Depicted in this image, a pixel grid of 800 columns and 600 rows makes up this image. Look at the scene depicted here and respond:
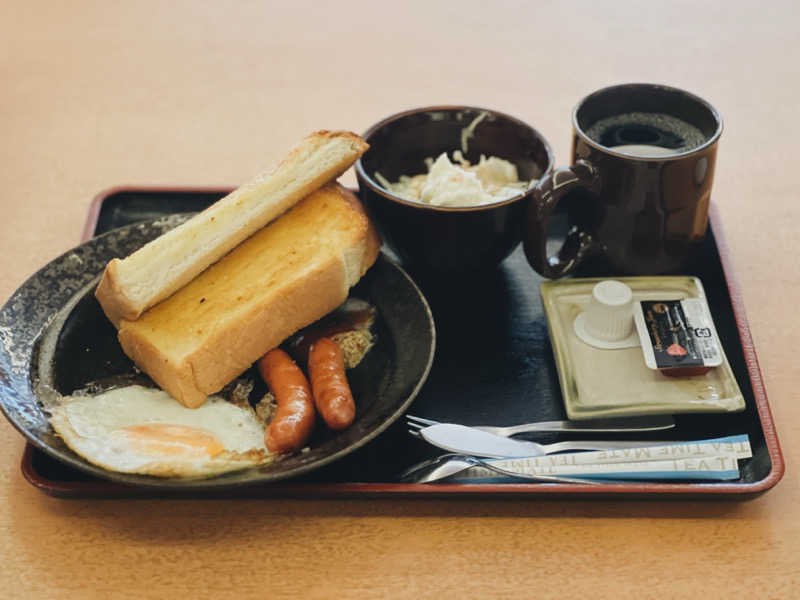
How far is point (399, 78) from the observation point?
99.3 inches

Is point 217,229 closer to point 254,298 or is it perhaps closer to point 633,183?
point 254,298

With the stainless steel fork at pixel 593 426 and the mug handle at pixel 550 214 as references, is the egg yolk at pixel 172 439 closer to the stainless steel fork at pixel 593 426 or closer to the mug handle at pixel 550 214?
the stainless steel fork at pixel 593 426

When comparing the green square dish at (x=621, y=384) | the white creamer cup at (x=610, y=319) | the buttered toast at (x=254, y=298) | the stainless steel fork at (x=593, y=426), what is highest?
the buttered toast at (x=254, y=298)

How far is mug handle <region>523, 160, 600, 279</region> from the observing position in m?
1.56

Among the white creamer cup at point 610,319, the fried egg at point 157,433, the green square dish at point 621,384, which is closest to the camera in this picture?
the fried egg at point 157,433

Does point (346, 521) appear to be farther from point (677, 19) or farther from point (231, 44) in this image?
point (677, 19)

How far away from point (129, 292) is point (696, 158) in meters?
0.98

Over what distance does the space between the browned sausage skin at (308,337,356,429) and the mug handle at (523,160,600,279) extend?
1.32ft

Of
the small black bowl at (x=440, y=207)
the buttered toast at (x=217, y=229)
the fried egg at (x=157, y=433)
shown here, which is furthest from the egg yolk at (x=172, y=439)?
the small black bowl at (x=440, y=207)

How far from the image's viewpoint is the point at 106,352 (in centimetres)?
151

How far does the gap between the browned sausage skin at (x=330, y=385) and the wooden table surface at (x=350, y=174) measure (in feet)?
0.42

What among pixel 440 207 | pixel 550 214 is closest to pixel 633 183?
pixel 550 214

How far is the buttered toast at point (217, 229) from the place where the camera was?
4.75 ft

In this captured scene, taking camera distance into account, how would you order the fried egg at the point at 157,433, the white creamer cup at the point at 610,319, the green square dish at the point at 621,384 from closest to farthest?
1. the fried egg at the point at 157,433
2. the green square dish at the point at 621,384
3. the white creamer cup at the point at 610,319
